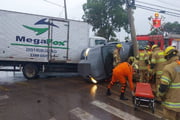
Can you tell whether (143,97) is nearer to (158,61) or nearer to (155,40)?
(158,61)

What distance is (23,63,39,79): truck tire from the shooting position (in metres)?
9.28

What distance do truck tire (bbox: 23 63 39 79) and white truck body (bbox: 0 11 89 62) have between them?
451 mm

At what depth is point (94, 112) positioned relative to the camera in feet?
16.1

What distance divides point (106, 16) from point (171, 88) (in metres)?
21.6

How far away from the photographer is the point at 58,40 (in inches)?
376

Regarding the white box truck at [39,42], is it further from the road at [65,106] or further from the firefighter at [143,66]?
the firefighter at [143,66]

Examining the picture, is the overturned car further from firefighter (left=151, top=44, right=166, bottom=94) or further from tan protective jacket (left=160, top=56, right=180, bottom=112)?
tan protective jacket (left=160, top=56, right=180, bottom=112)

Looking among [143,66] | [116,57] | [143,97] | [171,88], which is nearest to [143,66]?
[143,66]

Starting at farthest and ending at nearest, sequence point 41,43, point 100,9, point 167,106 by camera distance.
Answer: point 100,9 < point 41,43 < point 167,106

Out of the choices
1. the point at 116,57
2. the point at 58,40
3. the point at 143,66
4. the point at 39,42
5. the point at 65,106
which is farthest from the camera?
the point at 58,40

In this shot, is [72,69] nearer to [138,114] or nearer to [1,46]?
[1,46]

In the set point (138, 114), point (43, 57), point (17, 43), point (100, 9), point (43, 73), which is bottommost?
point (138, 114)

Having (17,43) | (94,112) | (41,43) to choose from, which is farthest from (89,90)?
(17,43)

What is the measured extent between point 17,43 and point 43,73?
6.95ft
